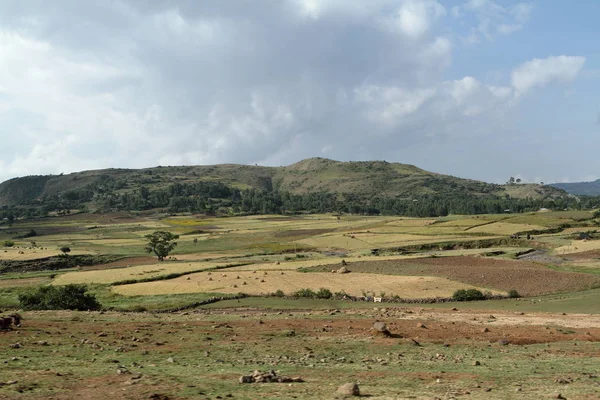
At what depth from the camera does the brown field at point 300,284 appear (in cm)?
5209

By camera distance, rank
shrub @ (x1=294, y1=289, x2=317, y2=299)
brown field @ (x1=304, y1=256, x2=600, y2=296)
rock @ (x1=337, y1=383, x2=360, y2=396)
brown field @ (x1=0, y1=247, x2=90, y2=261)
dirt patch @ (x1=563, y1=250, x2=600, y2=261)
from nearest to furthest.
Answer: rock @ (x1=337, y1=383, x2=360, y2=396) < shrub @ (x1=294, y1=289, x2=317, y2=299) < brown field @ (x1=304, y1=256, x2=600, y2=296) < dirt patch @ (x1=563, y1=250, x2=600, y2=261) < brown field @ (x1=0, y1=247, x2=90, y2=261)

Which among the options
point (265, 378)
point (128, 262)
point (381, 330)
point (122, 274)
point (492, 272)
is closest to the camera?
point (265, 378)

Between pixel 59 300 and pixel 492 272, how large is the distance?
139ft

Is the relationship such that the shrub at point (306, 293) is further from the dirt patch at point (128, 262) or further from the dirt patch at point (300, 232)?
the dirt patch at point (300, 232)

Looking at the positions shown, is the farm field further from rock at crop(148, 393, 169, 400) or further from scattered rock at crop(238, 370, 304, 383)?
scattered rock at crop(238, 370, 304, 383)

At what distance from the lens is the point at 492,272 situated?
58250mm

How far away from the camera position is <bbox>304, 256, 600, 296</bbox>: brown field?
173ft

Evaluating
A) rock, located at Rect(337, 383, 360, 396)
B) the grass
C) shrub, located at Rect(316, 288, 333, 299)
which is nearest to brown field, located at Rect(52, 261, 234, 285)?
shrub, located at Rect(316, 288, 333, 299)

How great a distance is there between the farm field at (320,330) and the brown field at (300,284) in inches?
8.5

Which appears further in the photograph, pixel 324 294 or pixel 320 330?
pixel 324 294

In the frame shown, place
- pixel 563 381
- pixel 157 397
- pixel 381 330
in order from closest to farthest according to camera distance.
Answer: pixel 157 397 → pixel 563 381 → pixel 381 330

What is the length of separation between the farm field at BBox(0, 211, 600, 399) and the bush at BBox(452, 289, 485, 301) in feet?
4.20

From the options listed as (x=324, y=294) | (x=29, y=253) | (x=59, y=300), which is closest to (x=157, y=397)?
(x=59, y=300)

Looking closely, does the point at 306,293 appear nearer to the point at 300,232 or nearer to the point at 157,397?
the point at 157,397
